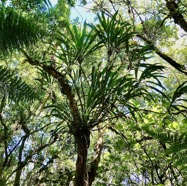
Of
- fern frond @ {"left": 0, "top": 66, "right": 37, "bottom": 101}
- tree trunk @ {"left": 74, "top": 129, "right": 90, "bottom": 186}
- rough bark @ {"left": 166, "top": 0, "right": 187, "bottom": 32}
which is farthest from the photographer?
rough bark @ {"left": 166, "top": 0, "right": 187, "bottom": 32}

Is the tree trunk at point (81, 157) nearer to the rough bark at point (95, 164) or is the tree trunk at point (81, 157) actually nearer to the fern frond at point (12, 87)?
the fern frond at point (12, 87)

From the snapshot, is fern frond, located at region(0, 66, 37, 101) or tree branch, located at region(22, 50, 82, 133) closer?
fern frond, located at region(0, 66, 37, 101)

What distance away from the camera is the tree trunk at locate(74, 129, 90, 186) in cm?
166

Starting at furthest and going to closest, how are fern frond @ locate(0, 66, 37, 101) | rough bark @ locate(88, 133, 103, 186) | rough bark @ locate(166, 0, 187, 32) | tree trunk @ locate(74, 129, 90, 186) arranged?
rough bark @ locate(166, 0, 187, 32) → rough bark @ locate(88, 133, 103, 186) → tree trunk @ locate(74, 129, 90, 186) → fern frond @ locate(0, 66, 37, 101)

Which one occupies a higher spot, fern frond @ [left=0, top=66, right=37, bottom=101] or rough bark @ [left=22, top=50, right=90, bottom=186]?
fern frond @ [left=0, top=66, right=37, bottom=101]

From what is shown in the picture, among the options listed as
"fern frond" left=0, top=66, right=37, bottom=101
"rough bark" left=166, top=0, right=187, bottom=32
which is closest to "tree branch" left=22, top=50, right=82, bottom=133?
"fern frond" left=0, top=66, right=37, bottom=101

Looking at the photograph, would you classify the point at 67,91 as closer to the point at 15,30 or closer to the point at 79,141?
the point at 79,141

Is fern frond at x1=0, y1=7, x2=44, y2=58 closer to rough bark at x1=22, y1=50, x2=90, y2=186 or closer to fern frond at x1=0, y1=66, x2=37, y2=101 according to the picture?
fern frond at x1=0, y1=66, x2=37, y2=101

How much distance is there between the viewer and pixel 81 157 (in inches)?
65.7

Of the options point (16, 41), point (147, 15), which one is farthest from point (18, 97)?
point (147, 15)

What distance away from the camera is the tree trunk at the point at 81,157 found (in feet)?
5.44

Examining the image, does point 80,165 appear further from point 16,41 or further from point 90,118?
point 16,41

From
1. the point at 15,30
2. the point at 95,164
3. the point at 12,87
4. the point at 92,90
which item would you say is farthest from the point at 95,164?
the point at 15,30

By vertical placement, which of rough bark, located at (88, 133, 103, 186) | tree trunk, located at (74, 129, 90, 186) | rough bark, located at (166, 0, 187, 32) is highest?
rough bark, located at (166, 0, 187, 32)
